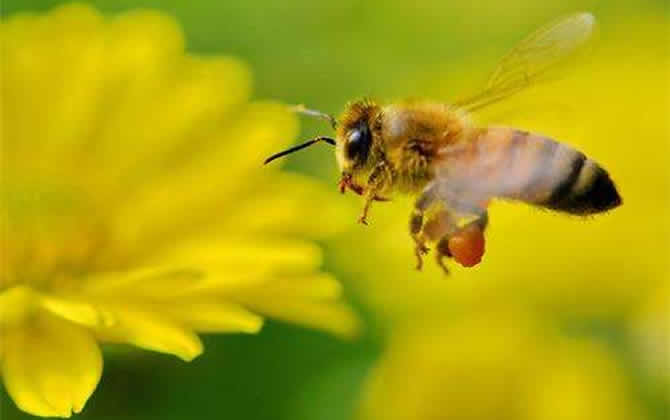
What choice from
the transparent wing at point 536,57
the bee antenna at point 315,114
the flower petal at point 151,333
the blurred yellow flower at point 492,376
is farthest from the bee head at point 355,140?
the blurred yellow flower at point 492,376

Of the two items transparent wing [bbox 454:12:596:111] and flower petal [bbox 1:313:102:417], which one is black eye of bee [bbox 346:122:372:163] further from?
flower petal [bbox 1:313:102:417]

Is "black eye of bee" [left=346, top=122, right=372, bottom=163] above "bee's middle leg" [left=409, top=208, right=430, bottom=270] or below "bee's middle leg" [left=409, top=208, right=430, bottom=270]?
above

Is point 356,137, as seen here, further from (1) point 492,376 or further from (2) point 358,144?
(1) point 492,376

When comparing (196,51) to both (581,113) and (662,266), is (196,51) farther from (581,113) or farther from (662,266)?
(662,266)

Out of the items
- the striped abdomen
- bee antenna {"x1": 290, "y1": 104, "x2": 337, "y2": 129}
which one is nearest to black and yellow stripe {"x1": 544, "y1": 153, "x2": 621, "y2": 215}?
the striped abdomen

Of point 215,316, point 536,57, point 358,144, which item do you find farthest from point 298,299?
point 536,57

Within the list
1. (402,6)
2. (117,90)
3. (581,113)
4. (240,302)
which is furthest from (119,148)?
(402,6)
